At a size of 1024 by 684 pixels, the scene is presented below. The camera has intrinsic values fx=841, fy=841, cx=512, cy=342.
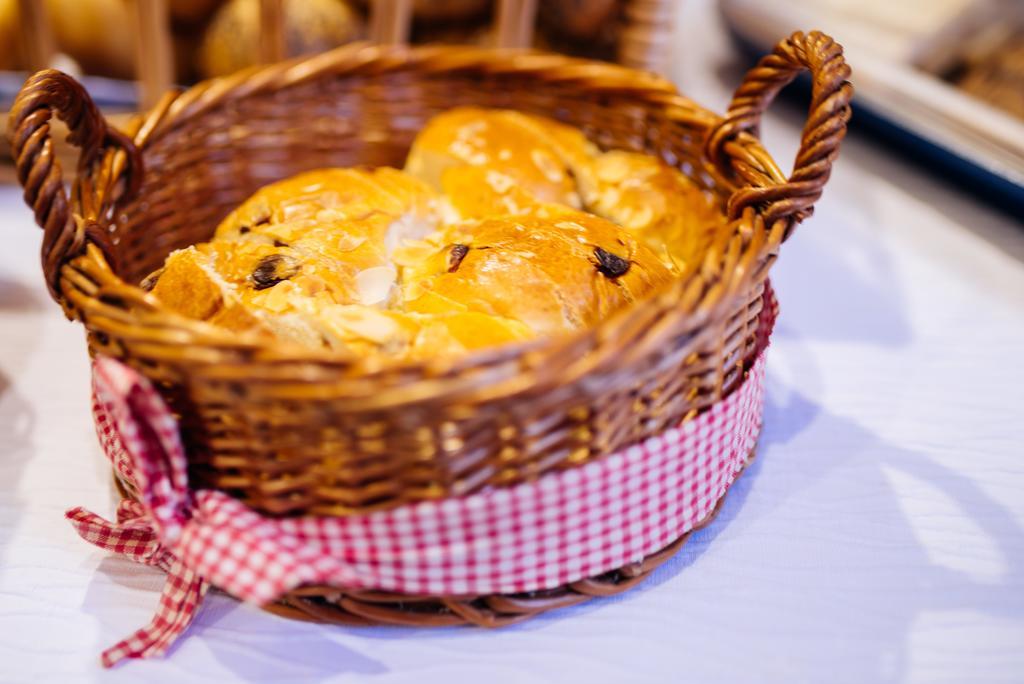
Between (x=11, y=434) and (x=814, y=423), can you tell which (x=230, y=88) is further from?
(x=814, y=423)

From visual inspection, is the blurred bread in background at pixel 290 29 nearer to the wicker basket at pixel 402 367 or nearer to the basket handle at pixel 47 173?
the wicker basket at pixel 402 367

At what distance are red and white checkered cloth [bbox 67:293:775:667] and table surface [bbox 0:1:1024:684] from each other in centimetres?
5

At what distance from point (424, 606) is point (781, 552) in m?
0.33

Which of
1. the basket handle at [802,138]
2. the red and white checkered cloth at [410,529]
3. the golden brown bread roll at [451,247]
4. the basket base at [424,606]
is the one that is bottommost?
the basket base at [424,606]

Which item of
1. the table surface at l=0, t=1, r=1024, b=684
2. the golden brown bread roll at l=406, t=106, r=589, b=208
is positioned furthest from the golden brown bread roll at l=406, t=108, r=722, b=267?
the table surface at l=0, t=1, r=1024, b=684

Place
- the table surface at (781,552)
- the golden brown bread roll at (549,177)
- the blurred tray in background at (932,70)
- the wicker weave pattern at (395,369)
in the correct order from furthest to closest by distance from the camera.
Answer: the blurred tray in background at (932,70) → the golden brown bread roll at (549,177) → the table surface at (781,552) → the wicker weave pattern at (395,369)

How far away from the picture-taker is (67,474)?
2.75ft

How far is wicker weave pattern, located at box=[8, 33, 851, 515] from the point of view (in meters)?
0.55

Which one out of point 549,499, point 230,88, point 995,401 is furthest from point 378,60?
point 995,401

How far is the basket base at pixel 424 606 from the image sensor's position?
662 millimetres

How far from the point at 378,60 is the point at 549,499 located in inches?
26.7

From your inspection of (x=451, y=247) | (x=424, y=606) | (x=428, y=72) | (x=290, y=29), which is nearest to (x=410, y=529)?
(x=424, y=606)

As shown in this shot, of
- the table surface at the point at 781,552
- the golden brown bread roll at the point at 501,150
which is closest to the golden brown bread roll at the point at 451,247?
the golden brown bread roll at the point at 501,150

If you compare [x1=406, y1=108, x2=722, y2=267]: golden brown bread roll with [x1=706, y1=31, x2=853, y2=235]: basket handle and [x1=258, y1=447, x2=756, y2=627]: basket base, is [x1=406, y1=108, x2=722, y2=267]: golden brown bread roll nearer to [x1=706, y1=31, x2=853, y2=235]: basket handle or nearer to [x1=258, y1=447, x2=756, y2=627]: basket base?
[x1=706, y1=31, x2=853, y2=235]: basket handle
